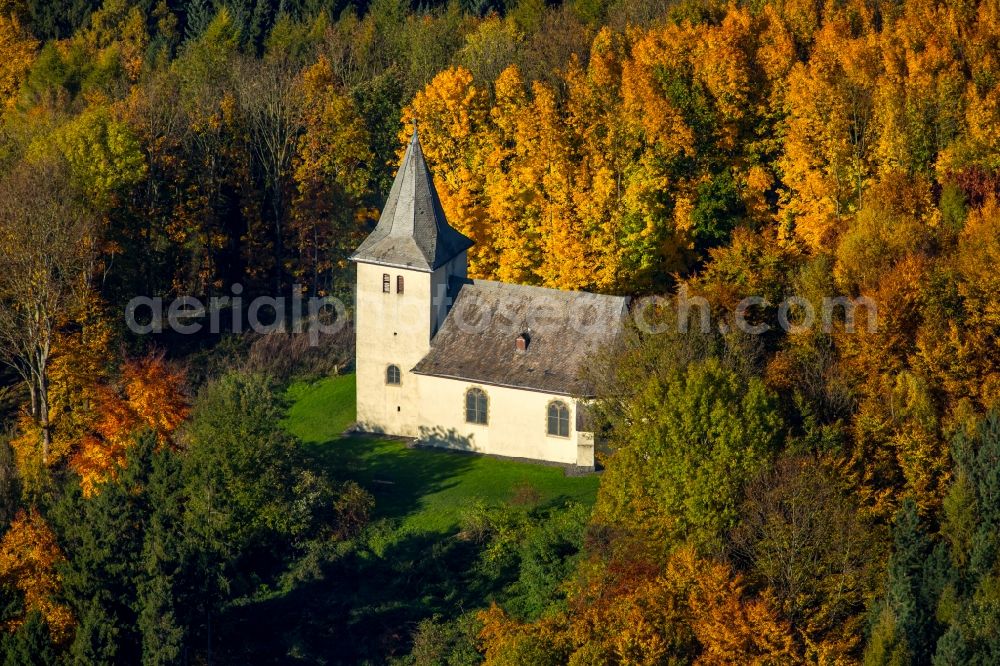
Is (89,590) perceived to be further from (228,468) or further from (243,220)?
(243,220)

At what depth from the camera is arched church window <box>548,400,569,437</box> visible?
64875 mm

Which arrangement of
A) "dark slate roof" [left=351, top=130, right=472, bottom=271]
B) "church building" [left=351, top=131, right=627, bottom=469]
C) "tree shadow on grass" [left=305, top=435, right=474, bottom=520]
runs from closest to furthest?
"tree shadow on grass" [left=305, top=435, right=474, bottom=520] < "church building" [left=351, top=131, right=627, bottom=469] < "dark slate roof" [left=351, top=130, right=472, bottom=271]

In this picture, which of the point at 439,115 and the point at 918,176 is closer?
the point at 918,176

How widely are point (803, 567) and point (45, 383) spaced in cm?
3428

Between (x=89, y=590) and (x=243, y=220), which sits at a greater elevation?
(x=243, y=220)

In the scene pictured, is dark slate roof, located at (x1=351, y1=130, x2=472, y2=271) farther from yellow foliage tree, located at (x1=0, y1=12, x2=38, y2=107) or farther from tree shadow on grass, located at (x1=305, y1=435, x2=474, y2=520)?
yellow foliage tree, located at (x1=0, y1=12, x2=38, y2=107)

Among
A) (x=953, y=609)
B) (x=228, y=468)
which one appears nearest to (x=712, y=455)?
(x=953, y=609)

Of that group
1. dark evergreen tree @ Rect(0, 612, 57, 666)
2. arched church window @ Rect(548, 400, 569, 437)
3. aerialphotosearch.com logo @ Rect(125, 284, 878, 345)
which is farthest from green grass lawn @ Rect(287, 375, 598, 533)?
dark evergreen tree @ Rect(0, 612, 57, 666)

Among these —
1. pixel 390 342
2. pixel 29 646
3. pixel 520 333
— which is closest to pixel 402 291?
pixel 390 342

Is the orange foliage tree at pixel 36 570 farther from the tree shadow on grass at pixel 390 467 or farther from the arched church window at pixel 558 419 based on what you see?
the arched church window at pixel 558 419

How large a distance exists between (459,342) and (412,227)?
4954 mm

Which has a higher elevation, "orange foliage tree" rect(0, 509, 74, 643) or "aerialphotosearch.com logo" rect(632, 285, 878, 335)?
"aerialphotosearch.com logo" rect(632, 285, 878, 335)

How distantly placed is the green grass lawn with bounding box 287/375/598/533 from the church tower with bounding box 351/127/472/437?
1.63 meters

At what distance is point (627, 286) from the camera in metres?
74.6
